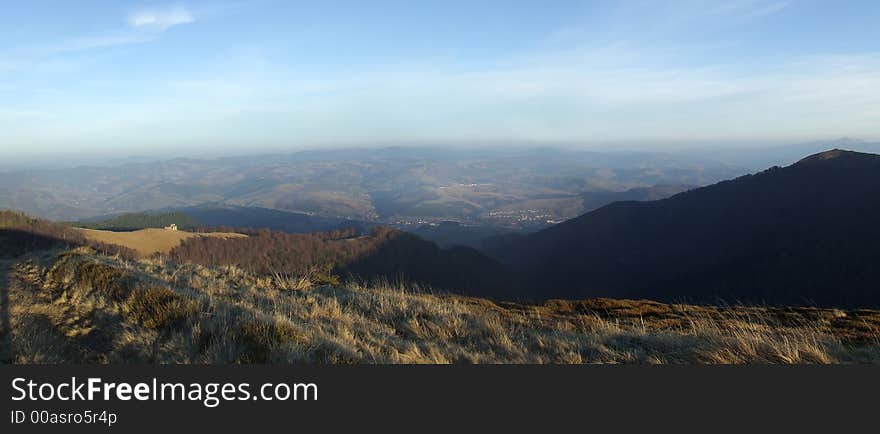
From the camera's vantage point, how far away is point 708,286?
66.9 metres

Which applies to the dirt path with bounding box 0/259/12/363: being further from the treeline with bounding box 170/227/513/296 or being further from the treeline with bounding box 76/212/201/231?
the treeline with bounding box 76/212/201/231

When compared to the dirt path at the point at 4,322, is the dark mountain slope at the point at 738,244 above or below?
below

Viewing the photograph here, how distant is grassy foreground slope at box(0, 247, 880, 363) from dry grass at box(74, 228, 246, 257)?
2896 inches

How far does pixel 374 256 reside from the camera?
92.4 metres

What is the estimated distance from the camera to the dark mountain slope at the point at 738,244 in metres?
60.2

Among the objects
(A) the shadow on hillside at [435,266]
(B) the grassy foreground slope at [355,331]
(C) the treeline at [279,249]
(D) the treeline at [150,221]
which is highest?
(B) the grassy foreground slope at [355,331]

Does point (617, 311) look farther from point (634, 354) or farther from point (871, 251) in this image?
point (871, 251)

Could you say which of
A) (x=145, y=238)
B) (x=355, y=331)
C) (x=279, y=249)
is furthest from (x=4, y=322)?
(x=145, y=238)

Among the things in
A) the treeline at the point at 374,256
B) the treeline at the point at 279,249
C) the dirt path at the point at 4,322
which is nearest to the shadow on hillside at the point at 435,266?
the treeline at the point at 374,256

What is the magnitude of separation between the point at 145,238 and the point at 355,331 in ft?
309

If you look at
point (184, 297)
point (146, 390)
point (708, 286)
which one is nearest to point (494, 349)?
point (146, 390)

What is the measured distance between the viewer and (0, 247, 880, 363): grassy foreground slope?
5059mm

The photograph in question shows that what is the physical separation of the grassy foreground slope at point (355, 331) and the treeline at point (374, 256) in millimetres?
68440

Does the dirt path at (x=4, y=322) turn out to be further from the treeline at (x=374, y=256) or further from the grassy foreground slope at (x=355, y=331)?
the treeline at (x=374, y=256)
